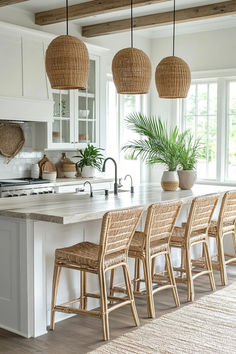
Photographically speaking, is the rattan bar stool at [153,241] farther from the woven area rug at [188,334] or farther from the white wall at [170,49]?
the white wall at [170,49]

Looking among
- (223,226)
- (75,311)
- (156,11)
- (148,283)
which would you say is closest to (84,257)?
(75,311)

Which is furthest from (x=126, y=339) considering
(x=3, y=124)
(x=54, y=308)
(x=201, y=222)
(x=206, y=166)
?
(x=206, y=166)

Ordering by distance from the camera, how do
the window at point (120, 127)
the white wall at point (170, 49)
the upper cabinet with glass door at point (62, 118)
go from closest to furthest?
the upper cabinet with glass door at point (62, 118) → the white wall at point (170, 49) → the window at point (120, 127)

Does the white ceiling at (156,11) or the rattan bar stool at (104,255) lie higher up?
the white ceiling at (156,11)

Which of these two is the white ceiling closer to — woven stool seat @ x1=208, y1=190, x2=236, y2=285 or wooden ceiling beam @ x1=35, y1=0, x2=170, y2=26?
wooden ceiling beam @ x1=35, y1=0, x2=170, y2=26

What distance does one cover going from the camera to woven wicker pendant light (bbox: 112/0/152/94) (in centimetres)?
426

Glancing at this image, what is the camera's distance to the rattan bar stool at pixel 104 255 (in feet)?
11.8

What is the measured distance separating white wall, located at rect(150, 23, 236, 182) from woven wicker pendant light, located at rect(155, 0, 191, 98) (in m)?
2.85

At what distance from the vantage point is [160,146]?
6.66 meters

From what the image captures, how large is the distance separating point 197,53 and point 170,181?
9.48 ft

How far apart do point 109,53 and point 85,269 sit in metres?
4.48

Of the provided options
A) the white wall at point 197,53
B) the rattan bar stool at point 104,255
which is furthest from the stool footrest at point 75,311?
the white wall at point 197,53

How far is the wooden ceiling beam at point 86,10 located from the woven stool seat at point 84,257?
2773mm

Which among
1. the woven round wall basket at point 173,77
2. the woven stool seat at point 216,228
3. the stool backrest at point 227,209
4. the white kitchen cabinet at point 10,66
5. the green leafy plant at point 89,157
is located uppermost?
the white kitchen cabinet at point 10,66
